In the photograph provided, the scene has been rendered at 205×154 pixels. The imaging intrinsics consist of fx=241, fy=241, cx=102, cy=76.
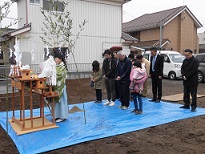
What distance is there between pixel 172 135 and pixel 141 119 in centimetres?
104

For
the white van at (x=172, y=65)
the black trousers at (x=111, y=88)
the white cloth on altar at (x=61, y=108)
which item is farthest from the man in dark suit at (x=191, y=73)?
the white van at (x=172, y=65)

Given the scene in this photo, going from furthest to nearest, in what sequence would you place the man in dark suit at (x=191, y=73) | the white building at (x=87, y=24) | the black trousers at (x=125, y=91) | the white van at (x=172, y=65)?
1. the white van at (x=172, y=65)
2. the white building at (x=87, y=24)
3. the black trousers at (x=125, y=91)
4. the man in dark suit at (x=191, y=73)

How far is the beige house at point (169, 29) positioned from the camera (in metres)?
24.8

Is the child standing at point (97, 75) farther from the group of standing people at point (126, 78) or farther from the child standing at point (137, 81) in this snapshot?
the child standing at point (137, 81)

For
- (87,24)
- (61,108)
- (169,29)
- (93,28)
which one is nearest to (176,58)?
(93,28)

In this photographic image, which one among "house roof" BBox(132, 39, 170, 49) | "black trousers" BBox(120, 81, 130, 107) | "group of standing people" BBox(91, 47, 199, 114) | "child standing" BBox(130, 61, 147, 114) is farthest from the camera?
"house roof" BBox(132, 39, 170, 49)

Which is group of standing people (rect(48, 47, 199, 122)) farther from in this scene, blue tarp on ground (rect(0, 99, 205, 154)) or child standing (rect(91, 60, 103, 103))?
blue tarp on ground (rect(0, 99, 205, 154))

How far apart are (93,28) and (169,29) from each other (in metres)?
13.5

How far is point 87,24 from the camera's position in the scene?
47.3ft

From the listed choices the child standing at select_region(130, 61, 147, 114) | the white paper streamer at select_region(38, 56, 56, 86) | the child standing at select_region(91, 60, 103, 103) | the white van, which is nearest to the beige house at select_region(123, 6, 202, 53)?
the white van

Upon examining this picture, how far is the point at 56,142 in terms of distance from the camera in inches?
157

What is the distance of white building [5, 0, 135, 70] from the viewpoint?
1248 cm

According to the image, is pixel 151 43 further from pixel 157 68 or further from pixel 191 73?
pixel 191 73

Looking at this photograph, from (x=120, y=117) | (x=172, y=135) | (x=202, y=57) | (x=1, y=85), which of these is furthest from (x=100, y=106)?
(x=202, y=57)
